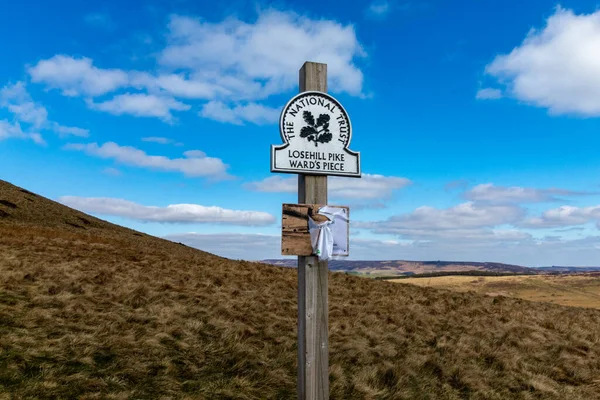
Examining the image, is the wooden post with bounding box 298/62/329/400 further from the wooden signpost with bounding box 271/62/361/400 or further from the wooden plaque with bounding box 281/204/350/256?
the wooden plaque with bounding box 281/204/350/256

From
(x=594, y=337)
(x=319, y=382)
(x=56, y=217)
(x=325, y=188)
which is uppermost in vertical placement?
(x=56, y=217)

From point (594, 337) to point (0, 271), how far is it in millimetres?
19605

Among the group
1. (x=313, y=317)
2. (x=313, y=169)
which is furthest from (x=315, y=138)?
(x=313, y=317)

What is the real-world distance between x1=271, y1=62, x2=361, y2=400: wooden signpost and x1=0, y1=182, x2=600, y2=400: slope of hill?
1.81 meters

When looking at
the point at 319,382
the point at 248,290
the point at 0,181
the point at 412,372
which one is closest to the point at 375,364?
the point at 412,372

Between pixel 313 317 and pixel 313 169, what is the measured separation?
2037mm

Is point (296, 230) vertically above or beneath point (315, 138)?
beneath

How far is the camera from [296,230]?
576cm

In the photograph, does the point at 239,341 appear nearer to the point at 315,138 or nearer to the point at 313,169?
the point at 313,169

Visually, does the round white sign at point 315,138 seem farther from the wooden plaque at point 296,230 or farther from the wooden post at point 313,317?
the wooden plaque at point 296,230

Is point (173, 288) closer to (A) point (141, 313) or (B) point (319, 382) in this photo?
(A) point (141, 313)

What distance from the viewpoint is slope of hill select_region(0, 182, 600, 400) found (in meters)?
7.34

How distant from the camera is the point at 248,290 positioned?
16547 mm

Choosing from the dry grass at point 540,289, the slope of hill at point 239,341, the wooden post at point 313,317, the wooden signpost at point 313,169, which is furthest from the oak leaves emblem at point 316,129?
the dry grass at point 540,289
